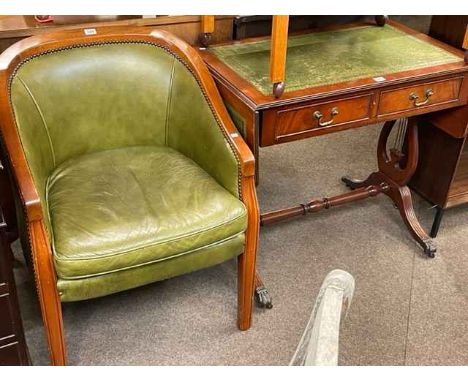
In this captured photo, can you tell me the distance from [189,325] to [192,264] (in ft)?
1.12

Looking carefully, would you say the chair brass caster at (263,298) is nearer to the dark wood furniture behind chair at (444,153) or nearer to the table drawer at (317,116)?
the table drawer at (317,116)

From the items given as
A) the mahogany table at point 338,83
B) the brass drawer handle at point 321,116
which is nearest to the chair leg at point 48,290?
the mahogany table at point 338,83

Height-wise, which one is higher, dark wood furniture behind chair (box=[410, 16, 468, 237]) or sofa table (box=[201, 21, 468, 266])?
sofa table (box=[201, 21, 468, 266])

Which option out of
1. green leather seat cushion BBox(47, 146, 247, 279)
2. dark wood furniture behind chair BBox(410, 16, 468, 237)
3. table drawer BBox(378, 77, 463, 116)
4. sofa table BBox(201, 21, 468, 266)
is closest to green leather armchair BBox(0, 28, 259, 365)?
green leather seat cushion BBox(47, 146, 247, 279)

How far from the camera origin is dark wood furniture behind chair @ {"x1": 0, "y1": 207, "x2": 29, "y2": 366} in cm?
124

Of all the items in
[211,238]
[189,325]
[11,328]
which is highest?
[211,238]

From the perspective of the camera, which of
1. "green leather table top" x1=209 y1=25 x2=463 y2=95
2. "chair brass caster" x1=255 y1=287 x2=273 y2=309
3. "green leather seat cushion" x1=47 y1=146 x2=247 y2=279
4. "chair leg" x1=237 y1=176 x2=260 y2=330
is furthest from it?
"chair brass caster" x1=255 y1=287 x2=273 y2=309

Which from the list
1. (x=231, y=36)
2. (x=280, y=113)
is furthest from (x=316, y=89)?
(x=231, y=36)

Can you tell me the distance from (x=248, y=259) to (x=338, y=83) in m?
0.57

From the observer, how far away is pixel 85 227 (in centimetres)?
139

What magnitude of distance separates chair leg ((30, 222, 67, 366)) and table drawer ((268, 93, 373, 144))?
68 centimetres

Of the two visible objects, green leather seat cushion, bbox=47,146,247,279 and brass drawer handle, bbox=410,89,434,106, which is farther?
brass drawer handle, bbox=410,89,434,106

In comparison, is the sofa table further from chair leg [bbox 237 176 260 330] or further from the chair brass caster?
the chair brass caster
